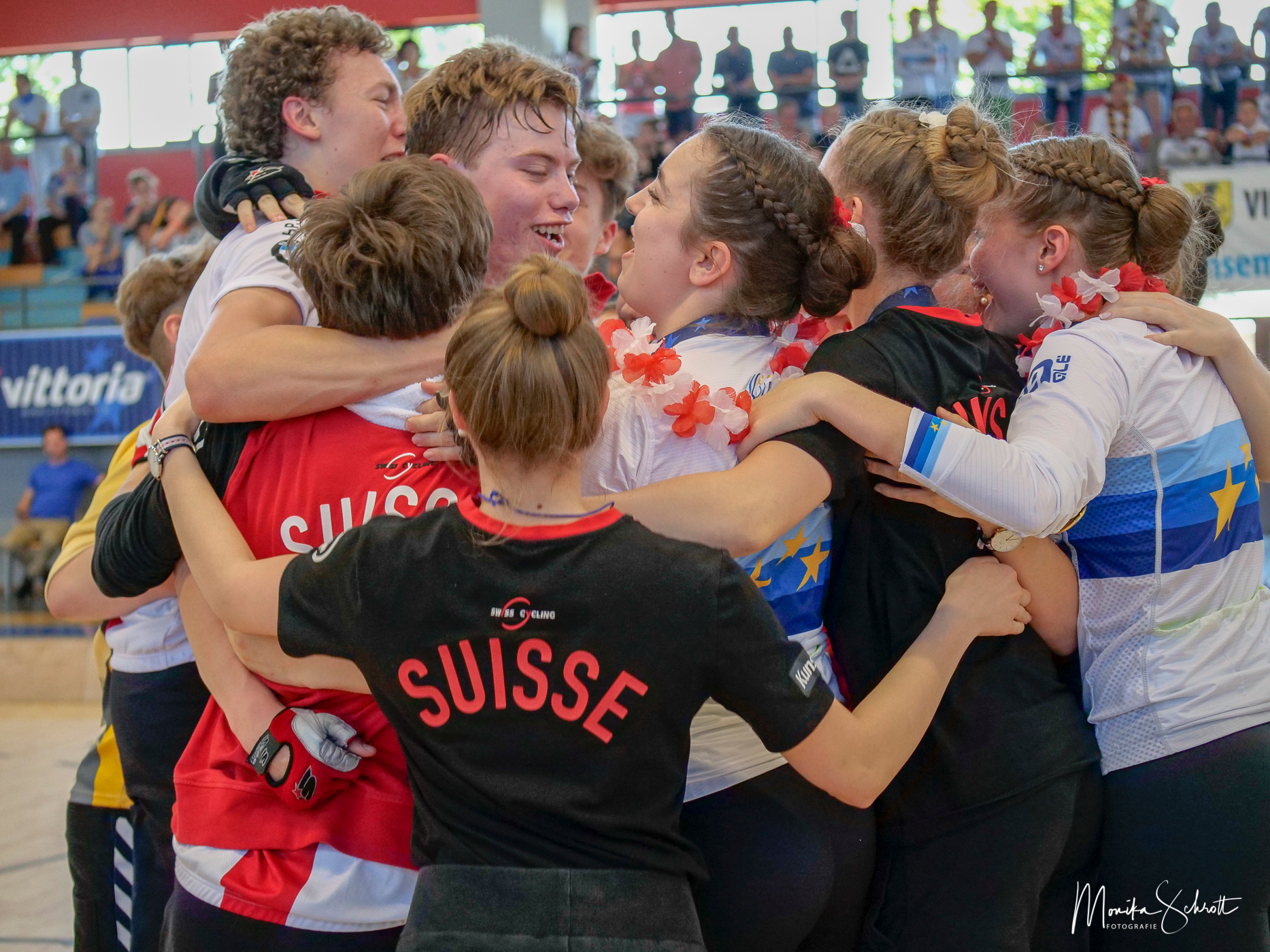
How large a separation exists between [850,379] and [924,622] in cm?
38

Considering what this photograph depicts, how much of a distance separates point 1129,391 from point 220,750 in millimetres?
1452

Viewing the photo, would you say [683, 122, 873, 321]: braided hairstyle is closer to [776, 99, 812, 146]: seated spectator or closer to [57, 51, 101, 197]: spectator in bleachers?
[776, 99, 812, 146]: seated spectator

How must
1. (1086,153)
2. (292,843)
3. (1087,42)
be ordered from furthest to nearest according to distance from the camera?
1. (1087,42)
2. (1086,153)
3. (292,843)

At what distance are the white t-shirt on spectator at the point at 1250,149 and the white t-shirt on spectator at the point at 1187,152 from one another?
0.15m

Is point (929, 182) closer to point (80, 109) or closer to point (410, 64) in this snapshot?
point (410, 64)

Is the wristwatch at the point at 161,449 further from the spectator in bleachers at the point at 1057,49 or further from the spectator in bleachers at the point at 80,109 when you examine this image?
the spectator in bleachers at the point at 80,109

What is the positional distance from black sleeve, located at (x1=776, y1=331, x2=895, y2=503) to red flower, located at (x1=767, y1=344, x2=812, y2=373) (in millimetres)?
25

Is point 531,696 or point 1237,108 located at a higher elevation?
point 1237,108

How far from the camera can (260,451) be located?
1602 millimetres

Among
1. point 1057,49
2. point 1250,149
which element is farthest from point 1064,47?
point 1250,149

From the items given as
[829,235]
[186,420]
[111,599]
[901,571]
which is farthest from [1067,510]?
[111,599]

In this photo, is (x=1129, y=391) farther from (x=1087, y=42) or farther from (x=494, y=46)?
(x=1087, y=42)

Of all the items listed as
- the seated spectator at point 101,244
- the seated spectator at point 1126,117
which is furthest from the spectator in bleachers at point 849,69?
the seated spectator at point 101,244

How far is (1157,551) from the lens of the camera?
1.76 meters
